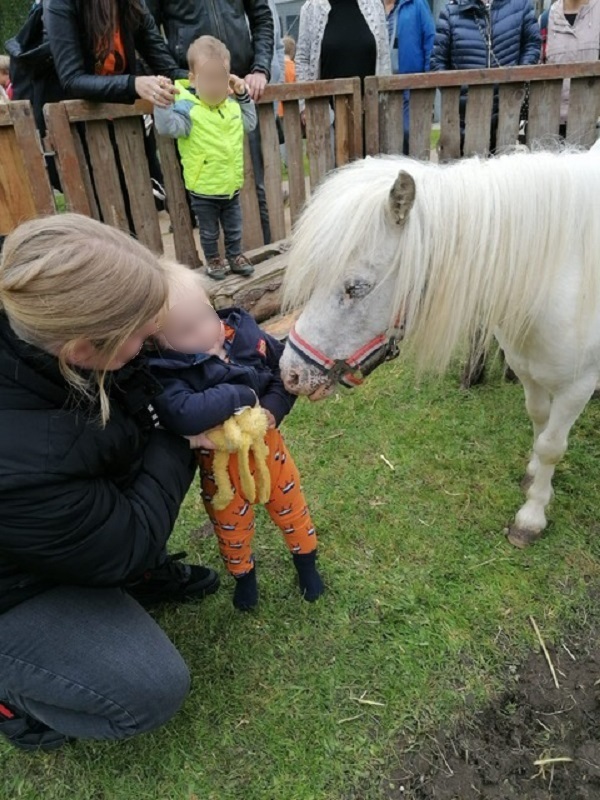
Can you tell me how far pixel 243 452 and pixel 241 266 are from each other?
2.37 metres

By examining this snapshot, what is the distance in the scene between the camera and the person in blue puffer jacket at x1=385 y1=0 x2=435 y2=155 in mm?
5727

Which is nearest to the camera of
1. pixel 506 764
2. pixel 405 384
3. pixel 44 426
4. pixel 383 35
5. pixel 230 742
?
pixel 44 426

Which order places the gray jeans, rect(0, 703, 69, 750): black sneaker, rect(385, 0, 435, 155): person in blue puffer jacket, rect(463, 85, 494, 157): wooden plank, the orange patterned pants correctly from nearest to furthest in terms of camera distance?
the gray jeans → rect(0, 703, 69, 750): black sneaker → the orange patterned pants → rect(463, 85, 494, 157): wooden plank → rect(385, 0, 435, 155): person in blue puffer jacket

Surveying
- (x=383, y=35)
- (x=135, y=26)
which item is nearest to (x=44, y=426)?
(x=135, y=26)

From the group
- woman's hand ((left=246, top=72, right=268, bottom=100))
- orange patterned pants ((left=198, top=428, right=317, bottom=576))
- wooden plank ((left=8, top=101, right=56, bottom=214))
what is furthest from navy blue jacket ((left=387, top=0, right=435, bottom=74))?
orange patterned pants ((left=198, top=428, right=317, bottom=576))

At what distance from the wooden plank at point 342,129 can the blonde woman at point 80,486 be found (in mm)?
3396

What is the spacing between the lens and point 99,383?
145 cm

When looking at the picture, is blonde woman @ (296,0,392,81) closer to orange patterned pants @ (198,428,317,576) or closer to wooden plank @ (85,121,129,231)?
wooden plank @ (85,121,129,231)

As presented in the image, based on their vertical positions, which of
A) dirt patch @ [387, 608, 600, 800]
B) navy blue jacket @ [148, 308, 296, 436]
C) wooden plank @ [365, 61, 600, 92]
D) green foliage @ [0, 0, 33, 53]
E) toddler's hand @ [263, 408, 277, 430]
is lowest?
dirt patch @ [387, 608, 600, 800]

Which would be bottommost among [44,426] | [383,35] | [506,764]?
[506,764]

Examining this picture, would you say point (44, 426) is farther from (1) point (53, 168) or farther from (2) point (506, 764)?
(1) point (53, 168)

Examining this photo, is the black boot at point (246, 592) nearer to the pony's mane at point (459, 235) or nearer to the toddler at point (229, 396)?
the toddler at point (229, 396)

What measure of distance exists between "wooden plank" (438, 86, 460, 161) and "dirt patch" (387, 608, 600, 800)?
3525mm

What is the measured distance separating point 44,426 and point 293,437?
6.67ft
